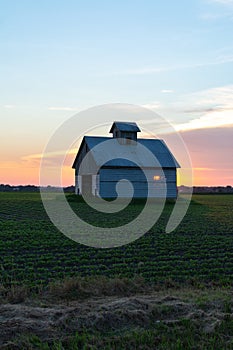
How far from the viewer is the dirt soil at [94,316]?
5988 millimetres

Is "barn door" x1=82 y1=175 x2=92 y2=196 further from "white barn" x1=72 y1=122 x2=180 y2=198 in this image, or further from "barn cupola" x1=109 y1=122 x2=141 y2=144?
"barn cupola" x1=109 y1=122 x2=141 y2=144

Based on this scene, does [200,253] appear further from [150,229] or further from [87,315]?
[87,315]

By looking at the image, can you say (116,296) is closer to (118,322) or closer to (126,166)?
(118,322)

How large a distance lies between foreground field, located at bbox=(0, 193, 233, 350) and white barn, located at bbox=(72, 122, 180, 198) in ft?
89.1

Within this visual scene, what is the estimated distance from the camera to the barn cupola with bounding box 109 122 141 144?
4669 cm

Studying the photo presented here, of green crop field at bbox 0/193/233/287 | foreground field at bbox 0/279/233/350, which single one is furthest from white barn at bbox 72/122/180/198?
foreground field at bbox 0/279/233/350

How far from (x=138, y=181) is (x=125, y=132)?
6.95 m

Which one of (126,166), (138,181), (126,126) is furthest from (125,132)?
(138,181)

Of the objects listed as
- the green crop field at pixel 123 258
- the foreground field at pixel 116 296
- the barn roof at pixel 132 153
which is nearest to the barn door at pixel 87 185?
the barn roof at pixel 132 153

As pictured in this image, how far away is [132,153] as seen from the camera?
148 ft

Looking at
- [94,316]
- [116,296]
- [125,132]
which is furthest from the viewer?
[125,132]

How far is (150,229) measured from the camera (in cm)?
1966

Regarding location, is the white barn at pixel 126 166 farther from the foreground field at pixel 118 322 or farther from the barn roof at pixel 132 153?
the foreground field at pixel 118 322

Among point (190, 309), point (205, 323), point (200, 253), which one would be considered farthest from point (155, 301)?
point (200, 253)
